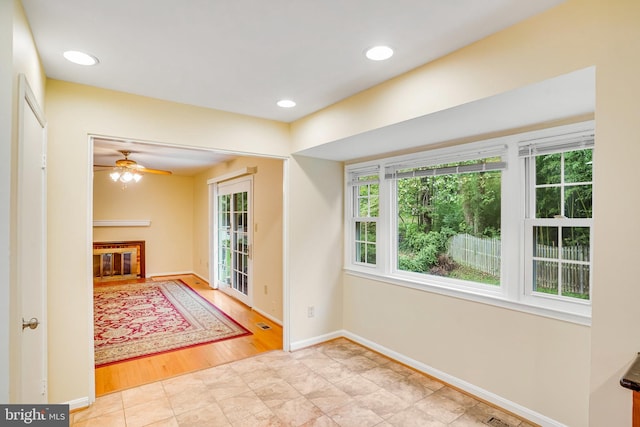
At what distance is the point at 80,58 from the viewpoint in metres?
2.09

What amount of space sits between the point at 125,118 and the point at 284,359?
2594mm

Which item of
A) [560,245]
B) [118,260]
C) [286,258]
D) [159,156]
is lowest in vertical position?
[118,260]

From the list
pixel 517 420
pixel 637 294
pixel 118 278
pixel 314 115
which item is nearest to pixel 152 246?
pixel 118 278

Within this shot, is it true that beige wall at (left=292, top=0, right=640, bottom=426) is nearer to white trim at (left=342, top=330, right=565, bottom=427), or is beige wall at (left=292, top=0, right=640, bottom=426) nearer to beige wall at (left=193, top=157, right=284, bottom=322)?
white trim at (left=342, top=330, right=565, bottom=427)

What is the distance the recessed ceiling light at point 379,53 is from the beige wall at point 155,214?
22.2 ft

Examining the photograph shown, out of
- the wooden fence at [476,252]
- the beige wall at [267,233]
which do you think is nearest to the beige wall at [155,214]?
the beige wall at [267,233]

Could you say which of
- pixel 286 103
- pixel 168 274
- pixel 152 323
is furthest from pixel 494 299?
pixel 168 274

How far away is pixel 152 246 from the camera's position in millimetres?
7480

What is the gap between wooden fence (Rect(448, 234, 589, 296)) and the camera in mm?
2178

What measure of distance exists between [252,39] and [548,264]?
2432mm

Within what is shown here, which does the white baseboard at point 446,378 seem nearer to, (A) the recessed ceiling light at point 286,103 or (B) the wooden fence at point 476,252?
(B) the wooden fence at point 476,252

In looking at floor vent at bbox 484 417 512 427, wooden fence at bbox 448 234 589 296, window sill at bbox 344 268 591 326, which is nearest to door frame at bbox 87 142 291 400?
window sill at bbox 344 268 591 326

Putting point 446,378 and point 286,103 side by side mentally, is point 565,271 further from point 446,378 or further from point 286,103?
point 286,103

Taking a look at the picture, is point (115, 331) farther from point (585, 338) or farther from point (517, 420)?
point (585, 338)
